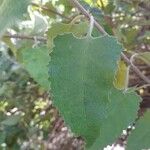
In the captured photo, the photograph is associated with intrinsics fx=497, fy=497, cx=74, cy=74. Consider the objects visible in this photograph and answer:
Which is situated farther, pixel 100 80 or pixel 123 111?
pixel 123 111

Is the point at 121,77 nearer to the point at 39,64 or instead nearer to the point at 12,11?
the point at 39,64

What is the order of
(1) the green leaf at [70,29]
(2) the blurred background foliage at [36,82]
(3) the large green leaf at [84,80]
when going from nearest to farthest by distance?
(3) the large green leaf at [84,80], (1) the green leaf at [70,29], (2) the blurred background foliage at [36,82]

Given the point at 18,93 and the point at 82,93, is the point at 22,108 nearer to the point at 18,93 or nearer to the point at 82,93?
the point at 18,93

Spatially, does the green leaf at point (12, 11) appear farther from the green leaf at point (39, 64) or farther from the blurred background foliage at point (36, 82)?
Answer: the blurred background foliage at point (36, 82)

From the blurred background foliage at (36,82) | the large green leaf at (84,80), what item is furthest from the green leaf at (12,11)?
the blurred background foliage at (36,82)

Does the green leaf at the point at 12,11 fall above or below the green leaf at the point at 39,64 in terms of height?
above

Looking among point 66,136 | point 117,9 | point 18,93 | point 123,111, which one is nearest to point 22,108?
point 18,93

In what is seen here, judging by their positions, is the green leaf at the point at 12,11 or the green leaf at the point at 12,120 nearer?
the green leaf at the point at 12,11
